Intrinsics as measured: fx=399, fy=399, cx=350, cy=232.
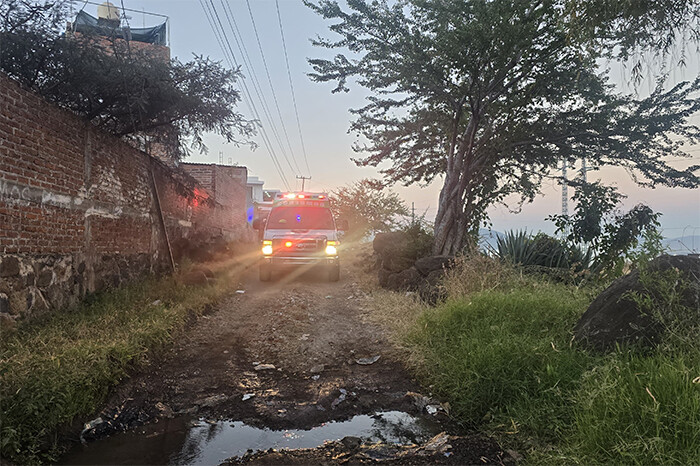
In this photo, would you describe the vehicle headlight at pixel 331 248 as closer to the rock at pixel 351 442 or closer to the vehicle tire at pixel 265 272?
the vehicle tire at pixel 265 272

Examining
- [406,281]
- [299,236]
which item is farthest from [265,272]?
[406,281]

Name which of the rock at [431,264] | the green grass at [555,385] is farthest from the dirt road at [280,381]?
the rock at [431,264]

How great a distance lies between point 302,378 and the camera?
437 centimetres

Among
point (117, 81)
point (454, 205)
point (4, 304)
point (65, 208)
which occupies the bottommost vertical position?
point (4, 304)

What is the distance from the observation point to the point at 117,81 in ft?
21.1

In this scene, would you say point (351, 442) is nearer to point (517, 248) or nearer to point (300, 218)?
point (517, 248)

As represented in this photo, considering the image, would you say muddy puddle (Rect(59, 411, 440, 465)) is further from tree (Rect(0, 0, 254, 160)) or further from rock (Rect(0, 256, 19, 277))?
tree (Rect(0, 0, 254, 160))

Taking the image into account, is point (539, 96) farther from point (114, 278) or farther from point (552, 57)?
point (114, 278)

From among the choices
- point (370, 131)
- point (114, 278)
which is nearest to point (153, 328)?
point (114, 278)

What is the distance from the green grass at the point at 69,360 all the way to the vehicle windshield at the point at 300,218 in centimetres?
500

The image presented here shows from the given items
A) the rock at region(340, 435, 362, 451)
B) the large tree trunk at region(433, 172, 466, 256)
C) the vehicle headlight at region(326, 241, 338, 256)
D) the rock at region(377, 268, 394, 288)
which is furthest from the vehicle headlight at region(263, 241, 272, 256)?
the rock at region(340, 435, 362, 451)

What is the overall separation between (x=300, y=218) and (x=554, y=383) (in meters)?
8.98

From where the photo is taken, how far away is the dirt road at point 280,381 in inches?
131

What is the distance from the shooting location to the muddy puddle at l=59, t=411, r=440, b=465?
113 inches
